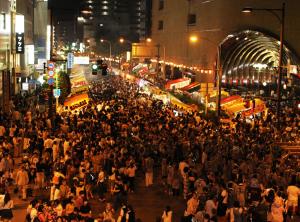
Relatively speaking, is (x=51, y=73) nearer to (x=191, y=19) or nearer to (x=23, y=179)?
(x=23, y=179)

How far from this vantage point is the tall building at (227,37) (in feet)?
152

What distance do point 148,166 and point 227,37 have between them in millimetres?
35719

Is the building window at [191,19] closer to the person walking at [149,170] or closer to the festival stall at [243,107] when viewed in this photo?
the festival stall at [243,107]

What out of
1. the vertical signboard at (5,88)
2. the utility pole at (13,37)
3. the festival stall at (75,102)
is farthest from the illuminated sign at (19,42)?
the festival stall at (75,102)

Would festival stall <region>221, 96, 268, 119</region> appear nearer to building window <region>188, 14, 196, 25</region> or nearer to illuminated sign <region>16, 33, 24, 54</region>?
illuminated sign <region>16, 33, 24, 54</region>

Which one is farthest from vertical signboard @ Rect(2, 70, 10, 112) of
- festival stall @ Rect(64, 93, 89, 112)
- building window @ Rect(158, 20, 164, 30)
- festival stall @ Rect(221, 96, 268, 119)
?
building window @ Rect(158, 20, 164, 30)

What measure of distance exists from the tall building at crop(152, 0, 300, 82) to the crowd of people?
1454 centimetres

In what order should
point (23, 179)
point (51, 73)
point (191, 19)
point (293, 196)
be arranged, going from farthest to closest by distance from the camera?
point (191, 19)
point (51, 73)
point (23, 179)
point (293, 196)

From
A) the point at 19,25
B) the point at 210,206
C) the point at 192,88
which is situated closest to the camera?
the point at 210,206

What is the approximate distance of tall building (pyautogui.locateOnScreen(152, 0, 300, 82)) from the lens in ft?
152

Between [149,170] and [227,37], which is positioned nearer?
[149,170]

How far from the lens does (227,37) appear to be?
2105 inches

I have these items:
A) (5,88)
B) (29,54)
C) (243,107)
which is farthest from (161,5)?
(243,107)

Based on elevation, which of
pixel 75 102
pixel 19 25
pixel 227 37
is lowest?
pixel 75 102
